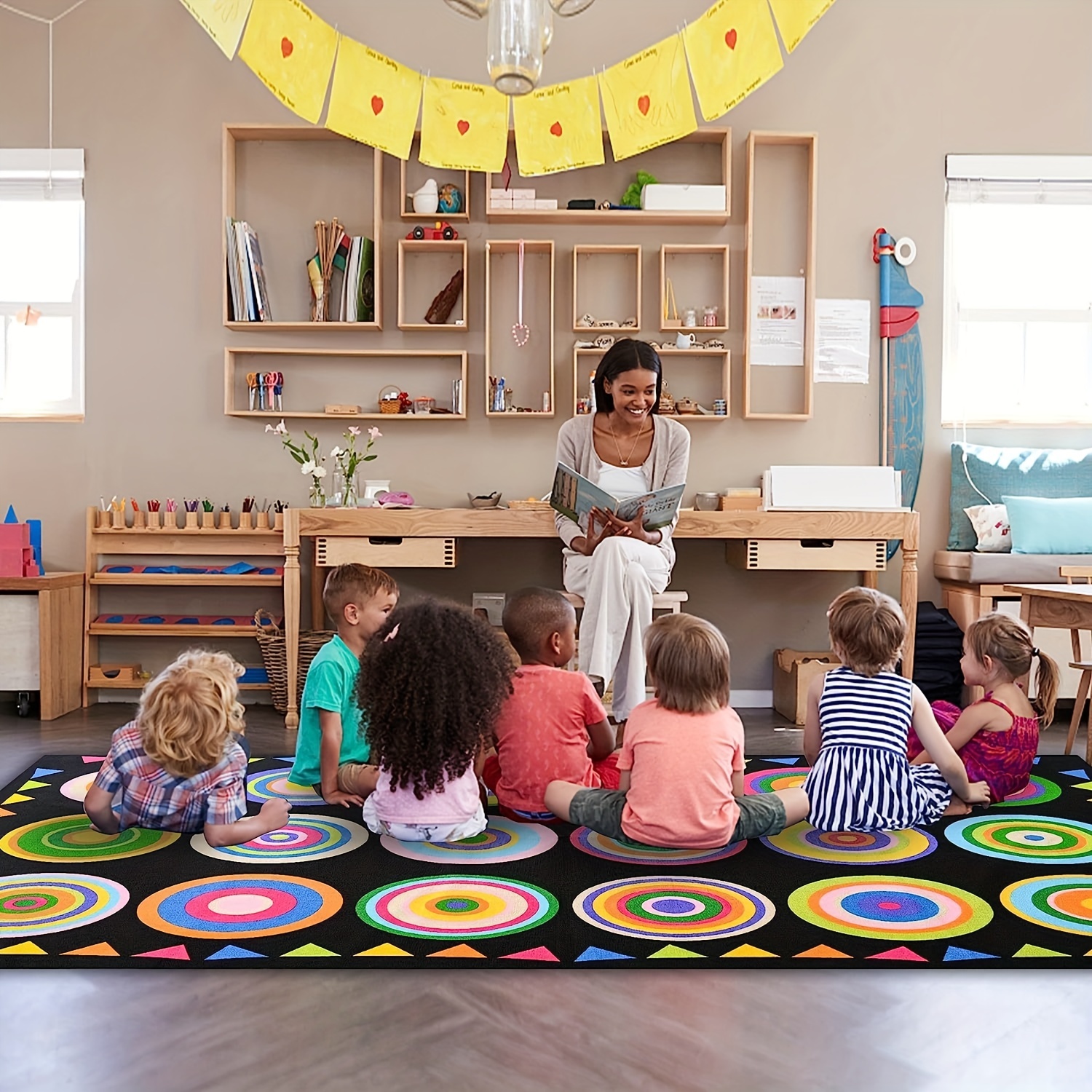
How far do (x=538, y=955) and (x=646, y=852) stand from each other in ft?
1.73

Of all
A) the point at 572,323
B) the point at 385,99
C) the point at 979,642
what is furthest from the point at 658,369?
the point at 979,642

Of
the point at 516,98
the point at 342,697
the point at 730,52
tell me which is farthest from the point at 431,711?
the point at 516,98

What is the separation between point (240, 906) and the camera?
1758 mm

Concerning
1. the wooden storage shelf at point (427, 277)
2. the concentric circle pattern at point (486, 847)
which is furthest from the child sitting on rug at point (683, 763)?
the wooden storage shelf at point (427, 277)

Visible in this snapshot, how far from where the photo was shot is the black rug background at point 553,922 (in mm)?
1555

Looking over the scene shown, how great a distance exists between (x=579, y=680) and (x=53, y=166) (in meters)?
3.17

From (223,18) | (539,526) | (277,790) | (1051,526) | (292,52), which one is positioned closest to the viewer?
(277,790)

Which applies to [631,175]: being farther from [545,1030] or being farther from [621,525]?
[545,1030]

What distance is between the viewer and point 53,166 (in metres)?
4.11

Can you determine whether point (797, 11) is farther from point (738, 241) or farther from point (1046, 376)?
point (1046, 376)

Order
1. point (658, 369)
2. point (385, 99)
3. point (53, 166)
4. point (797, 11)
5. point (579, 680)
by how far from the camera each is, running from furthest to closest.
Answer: point (53, 166), point (658, 369), point (385, 99), point (797, 11), point (579, 680)

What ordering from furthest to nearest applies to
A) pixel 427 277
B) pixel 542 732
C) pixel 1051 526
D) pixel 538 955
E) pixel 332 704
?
1. pixel 427 277
2. pixel 1051 526
3. pixel 332 704
4. pixel 542 732
5. pixel 538 955

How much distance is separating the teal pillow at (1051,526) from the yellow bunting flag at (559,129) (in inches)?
79.0

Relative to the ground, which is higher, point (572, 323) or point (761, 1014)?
point (572, 323)
